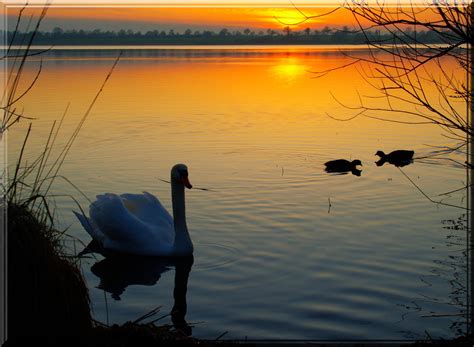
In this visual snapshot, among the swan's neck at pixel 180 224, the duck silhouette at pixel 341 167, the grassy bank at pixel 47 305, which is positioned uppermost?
the duck silhouette at pixel 341 167

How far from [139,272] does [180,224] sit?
79 cm

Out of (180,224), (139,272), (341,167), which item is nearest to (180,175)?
(180,224)

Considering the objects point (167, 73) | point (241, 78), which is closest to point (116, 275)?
point (241, 78)

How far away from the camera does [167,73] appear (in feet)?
121

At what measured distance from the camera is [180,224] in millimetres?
8430

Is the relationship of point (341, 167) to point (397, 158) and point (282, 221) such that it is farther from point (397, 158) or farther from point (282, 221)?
point (282, 221)

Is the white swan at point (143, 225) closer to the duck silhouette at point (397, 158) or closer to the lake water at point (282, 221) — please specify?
the lake water at point (282, 221)

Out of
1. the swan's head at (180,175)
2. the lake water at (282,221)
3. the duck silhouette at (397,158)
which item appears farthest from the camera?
the duck silhouette at (397,158)

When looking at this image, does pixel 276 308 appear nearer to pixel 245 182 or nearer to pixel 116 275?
pixel 116 275

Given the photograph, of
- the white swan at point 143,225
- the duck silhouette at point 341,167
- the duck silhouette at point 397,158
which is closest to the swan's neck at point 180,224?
the white swan at point 143,225

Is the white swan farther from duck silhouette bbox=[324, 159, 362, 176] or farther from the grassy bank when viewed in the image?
duck silhouette bbox=[324, 159, 362, 176]

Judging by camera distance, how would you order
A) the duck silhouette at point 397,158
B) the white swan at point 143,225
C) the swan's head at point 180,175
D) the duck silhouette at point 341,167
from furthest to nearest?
1. the duck silhouette at point 397,158
2. the duck silhouette at point 341,167
3. the swan's head at point 180,175
4. the white swan at point 143,225

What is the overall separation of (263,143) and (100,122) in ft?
15.7

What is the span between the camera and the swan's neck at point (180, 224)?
8188mm
